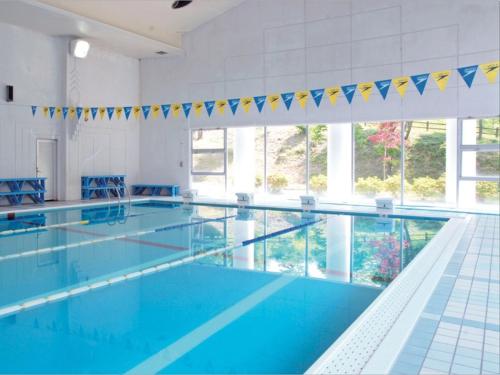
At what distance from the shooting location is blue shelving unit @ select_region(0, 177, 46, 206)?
10.7 meters

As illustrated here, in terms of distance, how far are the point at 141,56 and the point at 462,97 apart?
9.35 metres

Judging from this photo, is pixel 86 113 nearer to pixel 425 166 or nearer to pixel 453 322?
pixel 425 166

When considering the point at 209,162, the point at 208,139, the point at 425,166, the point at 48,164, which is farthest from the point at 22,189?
the point at 425,166

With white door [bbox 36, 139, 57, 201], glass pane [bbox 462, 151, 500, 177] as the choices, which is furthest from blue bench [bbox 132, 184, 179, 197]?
glass pane [bbox 462, 151, 500, 177]

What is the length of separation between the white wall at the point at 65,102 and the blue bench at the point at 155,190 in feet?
1.24

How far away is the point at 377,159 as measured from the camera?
39.7ft

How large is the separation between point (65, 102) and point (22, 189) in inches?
101

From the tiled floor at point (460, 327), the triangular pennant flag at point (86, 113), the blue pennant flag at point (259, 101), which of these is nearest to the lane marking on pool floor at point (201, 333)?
the tiled floor at point (460, 327)

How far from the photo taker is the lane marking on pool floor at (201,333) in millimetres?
2760

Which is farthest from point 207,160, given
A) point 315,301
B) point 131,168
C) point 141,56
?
point 315,301

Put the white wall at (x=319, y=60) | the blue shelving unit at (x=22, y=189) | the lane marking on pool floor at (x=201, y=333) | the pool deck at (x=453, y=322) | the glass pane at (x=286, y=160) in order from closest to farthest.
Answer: the pool deck at (x=453, y=322), the lane marking on pool floor at (x=201, y=333), the white wall at (x=319, y=60), the blue shelving unit at (x=22, y=189), the glass pane at (x=286, y=160)

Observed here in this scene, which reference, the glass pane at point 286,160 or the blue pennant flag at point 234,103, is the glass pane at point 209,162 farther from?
the blue pennant flag at point 234,103

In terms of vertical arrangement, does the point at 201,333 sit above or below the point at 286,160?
below

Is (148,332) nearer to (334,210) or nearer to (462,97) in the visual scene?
(334,210)
